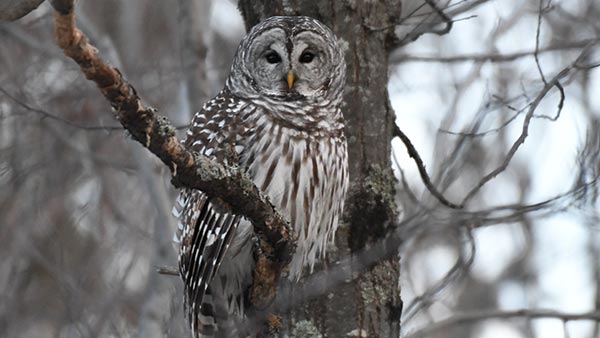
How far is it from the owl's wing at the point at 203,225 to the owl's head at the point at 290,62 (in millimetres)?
354

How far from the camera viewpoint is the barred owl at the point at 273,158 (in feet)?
13.7

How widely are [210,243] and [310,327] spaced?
0.56 metres

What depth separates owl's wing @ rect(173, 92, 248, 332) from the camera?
4109mm

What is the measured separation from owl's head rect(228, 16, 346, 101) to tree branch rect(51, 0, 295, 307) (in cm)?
105

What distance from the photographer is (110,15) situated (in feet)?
31.9

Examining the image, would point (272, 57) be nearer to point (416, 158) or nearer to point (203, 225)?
point (416, 158)

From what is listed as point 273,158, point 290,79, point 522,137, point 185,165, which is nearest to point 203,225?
point 273,158

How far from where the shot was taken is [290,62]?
4707 mm

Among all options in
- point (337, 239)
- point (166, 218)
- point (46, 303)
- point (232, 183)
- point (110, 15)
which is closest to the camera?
point (232, 183)

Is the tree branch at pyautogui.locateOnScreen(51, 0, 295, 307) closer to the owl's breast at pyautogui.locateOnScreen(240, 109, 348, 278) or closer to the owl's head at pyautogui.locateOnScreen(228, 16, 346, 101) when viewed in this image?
the owl's breast at pyautogui.locateOnScreen(240, 109, 348, 278)

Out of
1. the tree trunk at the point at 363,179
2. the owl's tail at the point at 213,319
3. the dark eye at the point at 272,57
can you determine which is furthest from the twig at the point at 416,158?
the owl's tail at the point at 213,319

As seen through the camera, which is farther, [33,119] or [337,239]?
[33,119]

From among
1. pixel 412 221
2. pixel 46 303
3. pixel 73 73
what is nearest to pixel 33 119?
pixel 73 73

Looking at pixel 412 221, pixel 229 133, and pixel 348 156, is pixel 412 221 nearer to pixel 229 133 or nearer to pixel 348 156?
pixel 348 156
